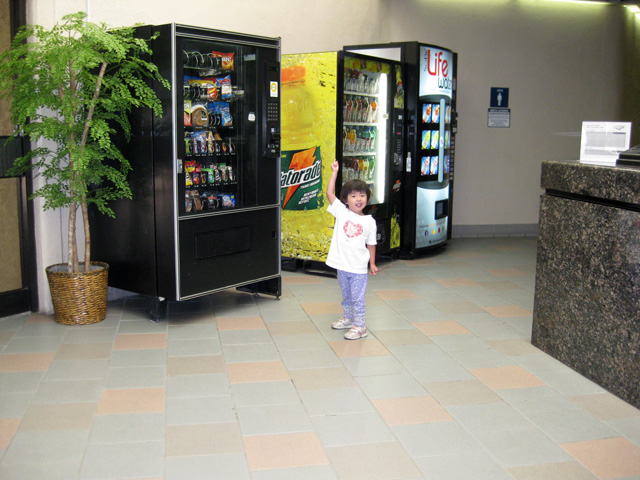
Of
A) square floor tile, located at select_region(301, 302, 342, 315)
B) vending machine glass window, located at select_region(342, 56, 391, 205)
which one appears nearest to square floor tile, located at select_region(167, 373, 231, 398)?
square floor tile, located at select_region(301, 302, 342, 315)

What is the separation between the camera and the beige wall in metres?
8.43

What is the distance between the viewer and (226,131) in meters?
5.32

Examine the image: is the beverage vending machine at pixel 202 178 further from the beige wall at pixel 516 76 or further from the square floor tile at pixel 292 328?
the beige wall at pixel 516 76

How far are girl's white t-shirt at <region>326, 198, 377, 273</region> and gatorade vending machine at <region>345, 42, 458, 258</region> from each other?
2732 millimetres

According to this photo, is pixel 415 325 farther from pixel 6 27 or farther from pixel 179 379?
pixel 6 27

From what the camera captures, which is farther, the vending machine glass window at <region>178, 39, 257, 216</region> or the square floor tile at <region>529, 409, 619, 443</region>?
the vending machine glass window at <region>178, 39, 257, 216</region>

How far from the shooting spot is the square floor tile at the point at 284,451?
2857mm

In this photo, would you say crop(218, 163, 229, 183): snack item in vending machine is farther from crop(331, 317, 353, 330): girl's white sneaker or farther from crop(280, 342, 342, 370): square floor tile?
crop(280, 342, 342, 370): square floor tile

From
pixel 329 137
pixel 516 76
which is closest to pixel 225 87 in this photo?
pixel 329 137

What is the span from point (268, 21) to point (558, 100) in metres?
4.54

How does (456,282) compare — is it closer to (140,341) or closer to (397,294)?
(397,294)

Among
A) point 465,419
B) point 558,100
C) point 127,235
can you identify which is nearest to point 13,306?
point 127,235

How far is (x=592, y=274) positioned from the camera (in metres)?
3.83

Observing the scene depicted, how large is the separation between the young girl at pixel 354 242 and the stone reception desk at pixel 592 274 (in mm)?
1153
